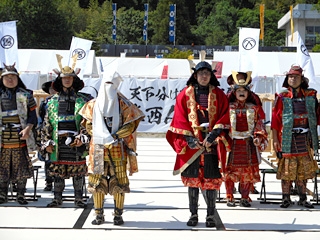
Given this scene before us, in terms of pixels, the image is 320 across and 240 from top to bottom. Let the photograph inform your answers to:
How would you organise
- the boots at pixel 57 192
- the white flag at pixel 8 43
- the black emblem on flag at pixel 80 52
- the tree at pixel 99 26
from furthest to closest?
1. the tree at pixel 99 26
2. the black emblem on flag at pixel 80 52
3. the white flag at pixel 8 43
4. the boots at pixel 57 192

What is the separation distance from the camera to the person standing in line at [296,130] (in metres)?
6.60

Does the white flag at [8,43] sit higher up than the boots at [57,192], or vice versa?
Result: the white flag at [8,43]

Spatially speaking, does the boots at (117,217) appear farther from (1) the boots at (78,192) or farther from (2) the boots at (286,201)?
(2) the boots at (286,201)

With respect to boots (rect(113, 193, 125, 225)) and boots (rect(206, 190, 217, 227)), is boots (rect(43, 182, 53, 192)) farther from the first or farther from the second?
boots (rect(206, 190, 217, 227))

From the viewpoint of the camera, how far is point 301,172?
6.62 metres

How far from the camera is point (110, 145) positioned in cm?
566

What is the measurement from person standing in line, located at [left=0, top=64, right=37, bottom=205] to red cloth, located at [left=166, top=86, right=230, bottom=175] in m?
1.84

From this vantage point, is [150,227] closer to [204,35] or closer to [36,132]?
[36,132]

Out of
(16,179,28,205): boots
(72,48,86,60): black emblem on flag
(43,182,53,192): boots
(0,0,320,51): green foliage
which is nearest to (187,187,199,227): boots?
(16,179,28,205): boots

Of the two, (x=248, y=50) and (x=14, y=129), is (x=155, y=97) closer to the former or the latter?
(x=248, y=50)

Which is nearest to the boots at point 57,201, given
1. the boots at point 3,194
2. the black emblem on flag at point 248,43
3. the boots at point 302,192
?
the boots at point 3,194

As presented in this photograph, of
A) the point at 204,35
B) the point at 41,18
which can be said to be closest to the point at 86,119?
the point at 41,18

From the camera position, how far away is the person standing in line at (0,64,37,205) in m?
6.67

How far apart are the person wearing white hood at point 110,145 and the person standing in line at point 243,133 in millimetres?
1308
